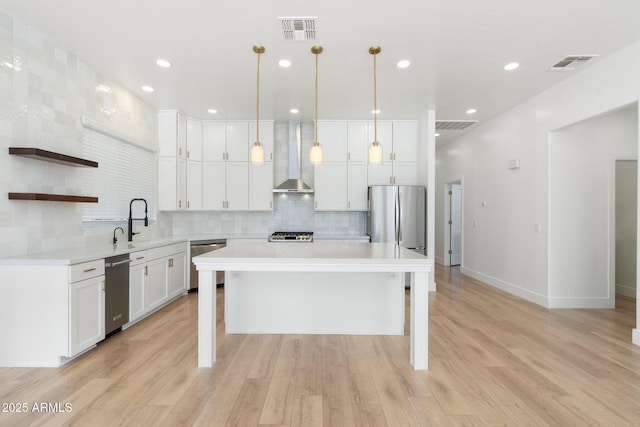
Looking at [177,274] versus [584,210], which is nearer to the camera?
[584,210]

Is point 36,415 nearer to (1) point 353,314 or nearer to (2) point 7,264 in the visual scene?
(2) point 7,264

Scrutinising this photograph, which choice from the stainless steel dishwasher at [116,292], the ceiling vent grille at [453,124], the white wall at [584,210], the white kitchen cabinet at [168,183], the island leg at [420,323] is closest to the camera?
the island leg at [420,323]

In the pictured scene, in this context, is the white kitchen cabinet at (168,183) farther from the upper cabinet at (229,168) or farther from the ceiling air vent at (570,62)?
the ceiling air vent at (570,62)

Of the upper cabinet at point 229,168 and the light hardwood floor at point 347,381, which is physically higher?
the upper cabinet at point 229,168

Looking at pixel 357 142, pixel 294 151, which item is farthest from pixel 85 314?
pixel 357 142

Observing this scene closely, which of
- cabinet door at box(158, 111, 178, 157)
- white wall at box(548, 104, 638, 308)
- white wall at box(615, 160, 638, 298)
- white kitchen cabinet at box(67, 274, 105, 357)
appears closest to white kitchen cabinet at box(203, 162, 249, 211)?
cabinet door at box(158, 111, 178, 157)

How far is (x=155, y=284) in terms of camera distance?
3898 mm

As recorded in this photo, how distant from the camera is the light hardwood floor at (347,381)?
192 centimetres

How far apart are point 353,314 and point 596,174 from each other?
3.73 meters

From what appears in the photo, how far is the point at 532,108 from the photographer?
448cm

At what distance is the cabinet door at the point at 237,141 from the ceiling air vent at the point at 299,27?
2.74 meters

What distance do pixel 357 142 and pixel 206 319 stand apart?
12.7 feet

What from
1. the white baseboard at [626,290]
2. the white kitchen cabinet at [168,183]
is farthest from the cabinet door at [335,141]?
the white baseboard at [626,290]

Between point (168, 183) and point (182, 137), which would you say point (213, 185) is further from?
point (182, 137)
